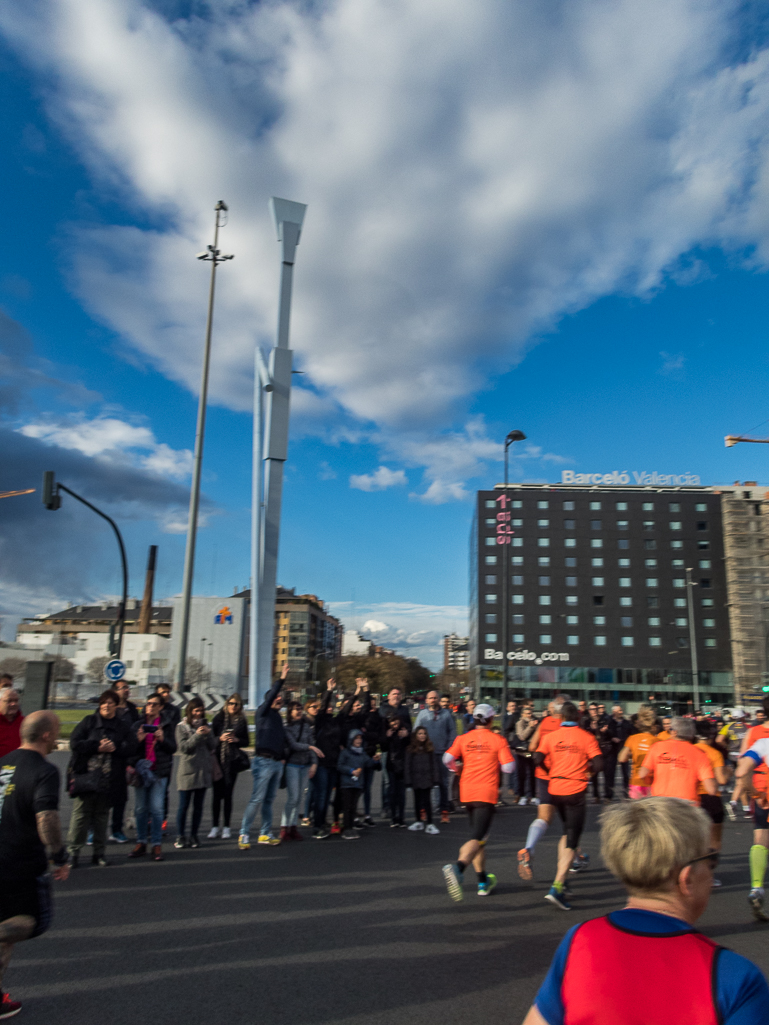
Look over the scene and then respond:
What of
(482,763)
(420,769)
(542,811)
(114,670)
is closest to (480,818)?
(482,763)

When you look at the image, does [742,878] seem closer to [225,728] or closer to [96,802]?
[225,728]

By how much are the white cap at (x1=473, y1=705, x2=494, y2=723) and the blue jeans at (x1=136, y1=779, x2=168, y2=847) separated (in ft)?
12.8

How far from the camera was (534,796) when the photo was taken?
15.5 meters

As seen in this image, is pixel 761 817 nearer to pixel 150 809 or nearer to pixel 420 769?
pixel 420 769

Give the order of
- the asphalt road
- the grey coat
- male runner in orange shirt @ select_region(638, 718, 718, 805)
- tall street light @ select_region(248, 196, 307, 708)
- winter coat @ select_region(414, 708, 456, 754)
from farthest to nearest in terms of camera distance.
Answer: tall street light @ select_region(248, 196, 307, 708)
winter coat @ select_region(414, 708, 456, 754)
the grey coat
male runner in orange shirt @ select_region(638, 718, 718, 805)
the asphalt road

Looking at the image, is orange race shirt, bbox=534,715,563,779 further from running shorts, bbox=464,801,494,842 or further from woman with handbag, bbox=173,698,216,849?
woman with handbag, bbox=173,698,216,849

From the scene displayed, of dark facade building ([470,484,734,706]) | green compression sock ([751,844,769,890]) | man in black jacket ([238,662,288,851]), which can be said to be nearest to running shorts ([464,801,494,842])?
green compression sock ([751,844,769,890])

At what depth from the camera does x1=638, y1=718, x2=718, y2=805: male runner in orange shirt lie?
22.5 ft

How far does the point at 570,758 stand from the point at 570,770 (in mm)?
112

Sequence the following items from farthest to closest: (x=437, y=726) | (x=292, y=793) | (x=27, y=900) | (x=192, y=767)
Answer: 1. (x=437, y=726)
2. (x=292, y=793)
3. (x=192, y=767)
4. (x=27, y=900)

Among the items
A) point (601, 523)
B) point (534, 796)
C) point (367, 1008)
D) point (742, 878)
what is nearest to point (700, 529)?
point (601, 523)

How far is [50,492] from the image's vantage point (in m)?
18.8

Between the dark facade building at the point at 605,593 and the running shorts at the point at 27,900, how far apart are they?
7350cm

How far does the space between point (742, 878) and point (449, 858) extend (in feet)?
10.8
